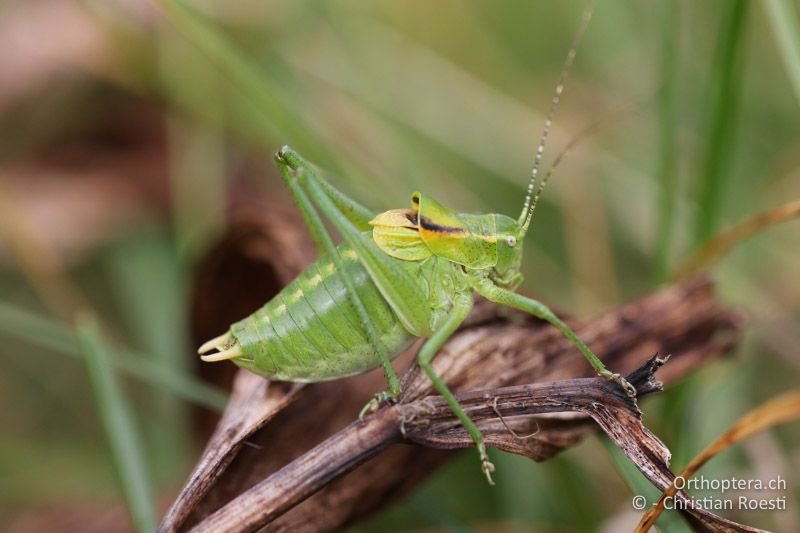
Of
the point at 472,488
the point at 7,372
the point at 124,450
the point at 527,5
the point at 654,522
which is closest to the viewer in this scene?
the point at 654,522

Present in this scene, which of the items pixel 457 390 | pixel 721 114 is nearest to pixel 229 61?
pixel 457 390

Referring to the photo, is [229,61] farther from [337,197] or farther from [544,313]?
[544,313]

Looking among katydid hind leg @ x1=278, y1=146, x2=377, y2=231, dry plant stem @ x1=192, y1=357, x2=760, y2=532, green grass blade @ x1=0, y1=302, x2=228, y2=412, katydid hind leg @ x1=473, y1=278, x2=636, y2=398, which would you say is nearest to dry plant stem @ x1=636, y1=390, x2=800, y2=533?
dry plant stem @ x1=192, y1=357, x2=760, y2=532

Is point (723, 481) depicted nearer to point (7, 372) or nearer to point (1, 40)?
point (7, 372)

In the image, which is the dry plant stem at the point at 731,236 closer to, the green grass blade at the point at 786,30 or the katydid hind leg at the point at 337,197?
the green grass blade at the point at 786,30

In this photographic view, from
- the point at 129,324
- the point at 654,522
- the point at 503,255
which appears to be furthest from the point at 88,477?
the point at 654,522

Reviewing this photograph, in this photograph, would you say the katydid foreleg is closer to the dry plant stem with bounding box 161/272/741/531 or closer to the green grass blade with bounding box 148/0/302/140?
the dry plant stem with bounding box 161/272/741/531
